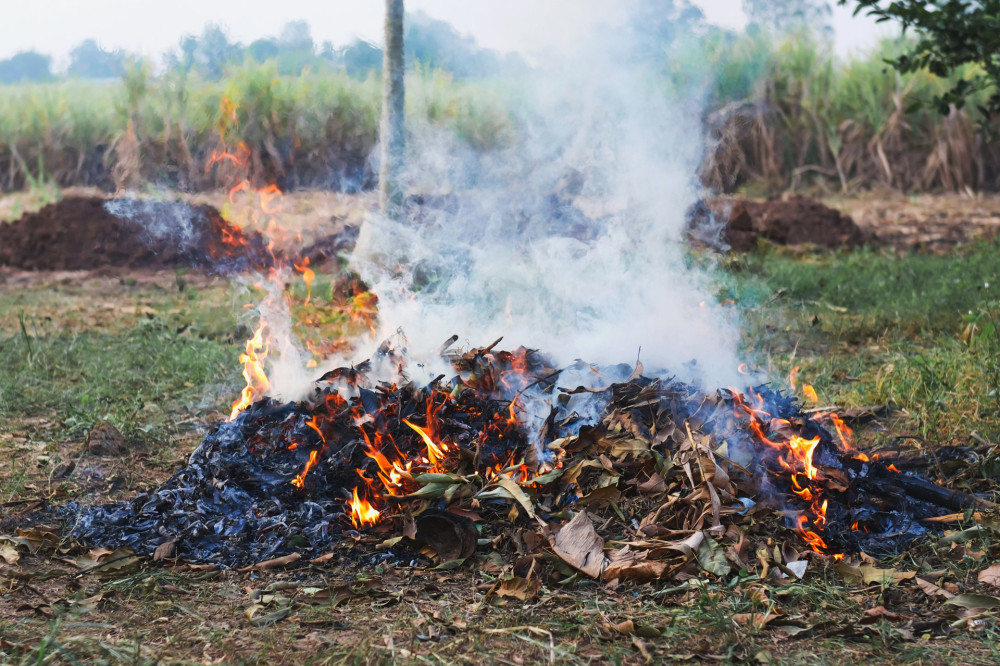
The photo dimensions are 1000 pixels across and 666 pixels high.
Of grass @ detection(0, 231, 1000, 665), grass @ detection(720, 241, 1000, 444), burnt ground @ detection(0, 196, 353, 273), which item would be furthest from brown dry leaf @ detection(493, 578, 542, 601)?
burnt ground @ detection(0, 196, 353, 273)

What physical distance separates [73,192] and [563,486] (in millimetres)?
12607

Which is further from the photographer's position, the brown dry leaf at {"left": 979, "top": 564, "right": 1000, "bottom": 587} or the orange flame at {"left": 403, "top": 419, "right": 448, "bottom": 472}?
the orange flame at {"left": 403, "top": 419, "right": 448, "bottom": 472}

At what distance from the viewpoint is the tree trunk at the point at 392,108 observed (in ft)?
30.3

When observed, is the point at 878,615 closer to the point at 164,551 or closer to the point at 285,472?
the point at 285,472

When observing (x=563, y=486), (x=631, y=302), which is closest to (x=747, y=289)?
(x=631, y=302)

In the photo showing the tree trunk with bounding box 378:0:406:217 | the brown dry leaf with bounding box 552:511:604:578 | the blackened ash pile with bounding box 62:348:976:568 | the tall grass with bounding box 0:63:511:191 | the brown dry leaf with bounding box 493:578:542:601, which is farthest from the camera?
the tall grass with bounding box 0:63:511:191

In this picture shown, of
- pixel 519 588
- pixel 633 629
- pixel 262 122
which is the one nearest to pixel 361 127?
pixel 262 122

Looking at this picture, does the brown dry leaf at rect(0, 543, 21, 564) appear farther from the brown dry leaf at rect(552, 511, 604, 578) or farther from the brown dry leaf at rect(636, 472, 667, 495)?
the brown dry leaf at rect(636, 472, 667, 495)

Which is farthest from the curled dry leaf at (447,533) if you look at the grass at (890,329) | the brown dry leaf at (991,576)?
the grass at (890,329)

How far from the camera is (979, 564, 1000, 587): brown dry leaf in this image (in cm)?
294

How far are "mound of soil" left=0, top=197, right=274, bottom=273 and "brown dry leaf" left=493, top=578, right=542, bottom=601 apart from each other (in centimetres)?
889

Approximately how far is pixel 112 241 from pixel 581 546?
10.5 metres

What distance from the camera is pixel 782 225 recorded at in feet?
37.7

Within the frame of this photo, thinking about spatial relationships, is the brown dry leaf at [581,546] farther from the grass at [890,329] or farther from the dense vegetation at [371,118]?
the dense vegetation at [371,118]
